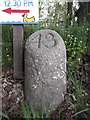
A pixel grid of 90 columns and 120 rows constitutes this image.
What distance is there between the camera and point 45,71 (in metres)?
4.26

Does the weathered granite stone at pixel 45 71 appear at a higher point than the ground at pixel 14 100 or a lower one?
higher

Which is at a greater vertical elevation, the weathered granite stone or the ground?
the weathered granite stone

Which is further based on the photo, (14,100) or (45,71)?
(14,100)

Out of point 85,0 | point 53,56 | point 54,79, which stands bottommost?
point 54,79

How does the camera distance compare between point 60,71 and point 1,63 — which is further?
point 1,63

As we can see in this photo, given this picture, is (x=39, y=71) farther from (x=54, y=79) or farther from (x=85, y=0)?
(x=85, y=0)

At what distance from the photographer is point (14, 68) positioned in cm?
480

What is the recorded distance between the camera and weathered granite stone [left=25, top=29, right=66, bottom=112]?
4.26 meters

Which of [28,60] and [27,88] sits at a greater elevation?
[28,60]

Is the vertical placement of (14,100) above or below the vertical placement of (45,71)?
below

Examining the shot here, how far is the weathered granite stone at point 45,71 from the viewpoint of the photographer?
4.26m

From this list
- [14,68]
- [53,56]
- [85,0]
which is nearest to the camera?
[53,56]

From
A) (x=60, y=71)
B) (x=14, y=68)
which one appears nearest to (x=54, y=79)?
(x=60, y=71)

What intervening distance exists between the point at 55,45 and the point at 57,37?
0.48 feet
